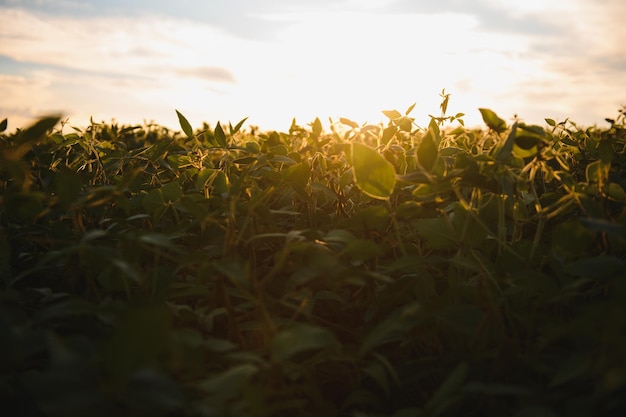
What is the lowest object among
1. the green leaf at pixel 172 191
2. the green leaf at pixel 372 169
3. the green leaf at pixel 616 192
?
the green leaf at pixel 172 191

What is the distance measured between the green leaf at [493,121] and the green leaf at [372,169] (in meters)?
0.26

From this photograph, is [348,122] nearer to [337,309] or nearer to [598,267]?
[337,309]

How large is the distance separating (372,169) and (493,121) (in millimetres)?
313

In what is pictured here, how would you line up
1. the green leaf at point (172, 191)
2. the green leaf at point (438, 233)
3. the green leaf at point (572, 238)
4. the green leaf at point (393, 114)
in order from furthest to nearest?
the green leaf at point (393, 114) < the green leaf at point (172, 191) < the green leaf at point (438, 233) < the green leaf at point (572, 238)

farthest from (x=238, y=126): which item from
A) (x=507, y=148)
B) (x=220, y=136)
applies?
(x=507, y=148)

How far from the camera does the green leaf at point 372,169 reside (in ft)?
3.65

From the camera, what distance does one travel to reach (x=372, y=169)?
3.67ft

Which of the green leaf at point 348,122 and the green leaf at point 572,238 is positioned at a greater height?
the green leaf at point 348,122

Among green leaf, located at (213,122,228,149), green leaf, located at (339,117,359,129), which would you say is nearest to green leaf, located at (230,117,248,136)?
green leaf, located at (213,122,228,149)

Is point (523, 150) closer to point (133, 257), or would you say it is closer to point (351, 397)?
point (351, 397)

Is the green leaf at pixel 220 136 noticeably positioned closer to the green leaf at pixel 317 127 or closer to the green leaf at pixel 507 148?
the green leaf at pixel 317 127

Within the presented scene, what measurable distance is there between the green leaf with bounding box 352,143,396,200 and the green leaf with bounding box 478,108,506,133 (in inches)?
10.2

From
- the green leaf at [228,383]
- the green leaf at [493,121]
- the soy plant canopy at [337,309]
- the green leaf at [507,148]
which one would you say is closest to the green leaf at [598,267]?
the soy plant canopy at [337,309]

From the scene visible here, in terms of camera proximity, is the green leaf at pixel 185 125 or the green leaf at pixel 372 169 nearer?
the green leaf at pixel 372 169
